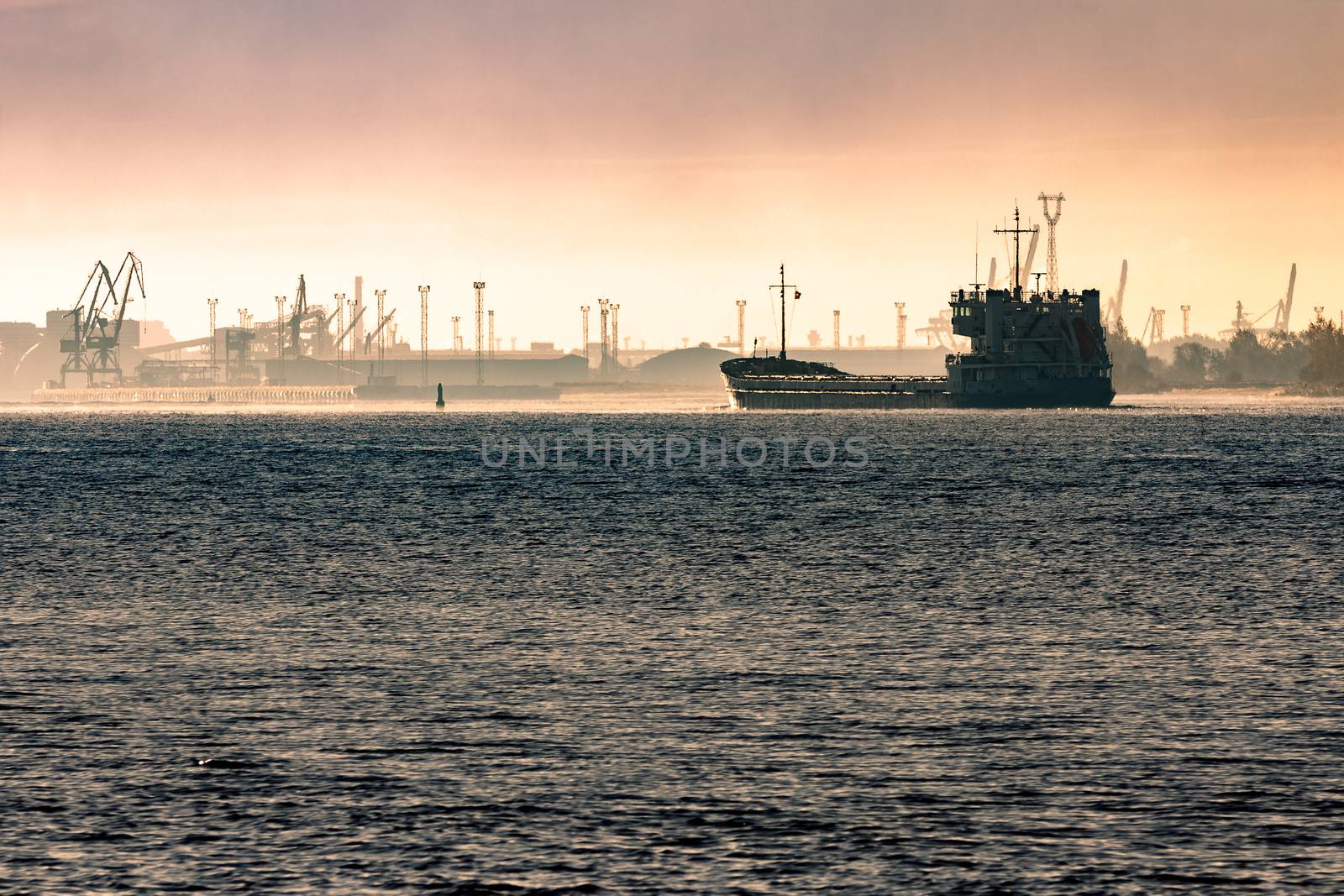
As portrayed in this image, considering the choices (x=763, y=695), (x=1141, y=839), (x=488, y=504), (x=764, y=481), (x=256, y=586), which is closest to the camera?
(x=1141, y=839)

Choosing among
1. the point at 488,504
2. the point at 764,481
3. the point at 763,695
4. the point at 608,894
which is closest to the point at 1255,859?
the point at 608,894

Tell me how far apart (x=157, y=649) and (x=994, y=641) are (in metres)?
14.1

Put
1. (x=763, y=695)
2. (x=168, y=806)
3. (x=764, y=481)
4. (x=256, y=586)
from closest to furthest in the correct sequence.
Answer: (x=168, y=806), (x=763, y=695), (x=256, y=586), (x=764, y=481)

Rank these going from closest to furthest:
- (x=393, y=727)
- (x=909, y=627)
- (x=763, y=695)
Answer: (x=393, y=727)
(x=763, y=695)
(x=909, y=627)

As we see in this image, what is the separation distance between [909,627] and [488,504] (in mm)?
42675

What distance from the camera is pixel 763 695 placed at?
77.9 feet

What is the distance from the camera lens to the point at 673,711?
2247 cm

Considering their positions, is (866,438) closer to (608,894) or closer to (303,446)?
(303,446)

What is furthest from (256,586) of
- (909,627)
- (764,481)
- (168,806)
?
(764,481)

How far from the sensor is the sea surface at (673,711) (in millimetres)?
15367

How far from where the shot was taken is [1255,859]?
49.8 ft

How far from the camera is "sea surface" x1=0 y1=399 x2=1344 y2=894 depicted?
1537 cm

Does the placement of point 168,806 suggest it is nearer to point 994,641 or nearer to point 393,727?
point 393,727

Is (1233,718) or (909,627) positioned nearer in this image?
(1233,718)
